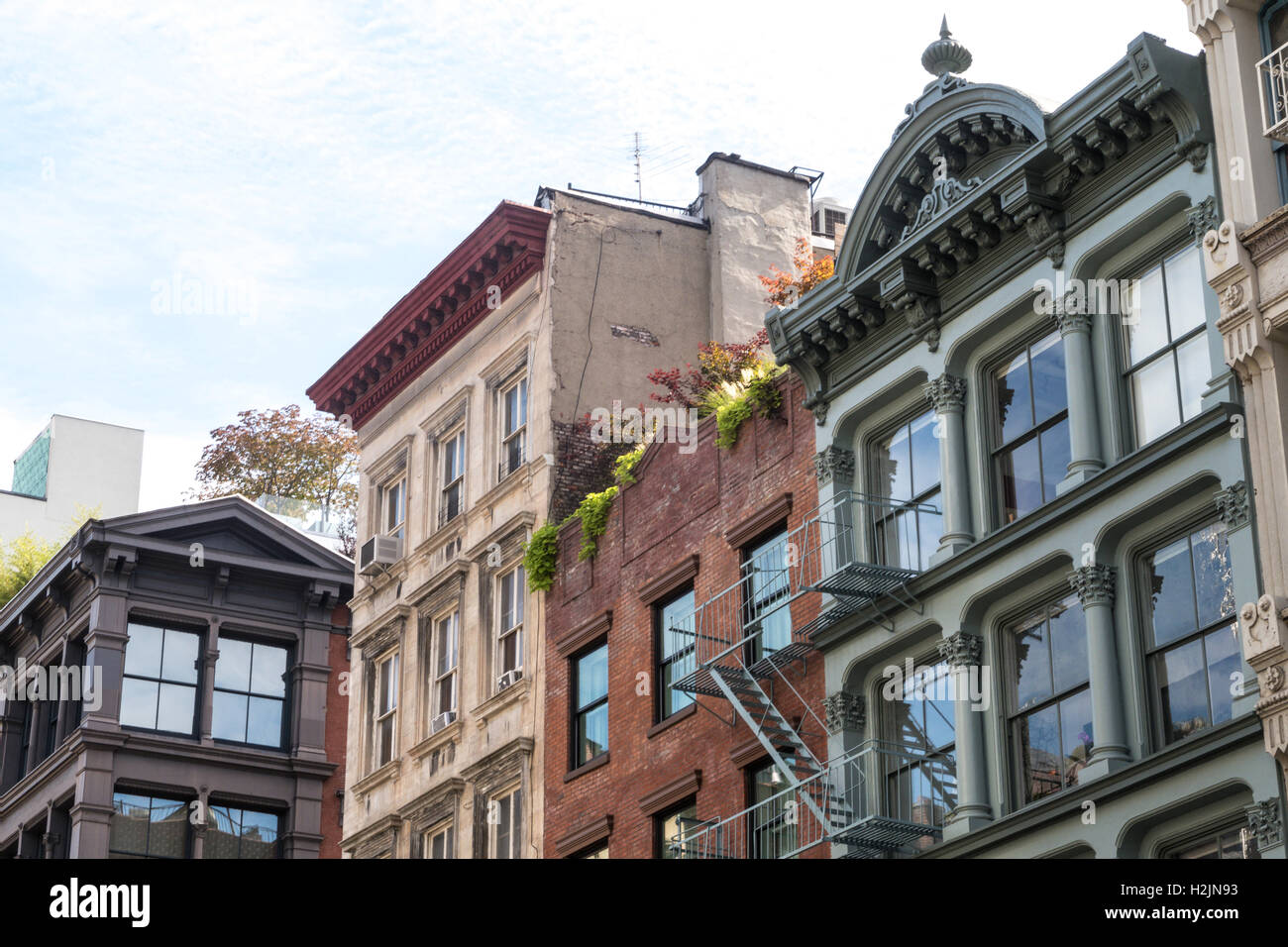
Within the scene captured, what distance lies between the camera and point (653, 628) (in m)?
31.2

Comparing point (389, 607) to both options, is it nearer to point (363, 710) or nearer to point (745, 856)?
point (363, 710)

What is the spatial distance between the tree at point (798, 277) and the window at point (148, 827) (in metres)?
17.0

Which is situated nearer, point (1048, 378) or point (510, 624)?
point (1048, 378)

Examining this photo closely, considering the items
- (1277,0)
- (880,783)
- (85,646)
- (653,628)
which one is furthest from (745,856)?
(85,646)

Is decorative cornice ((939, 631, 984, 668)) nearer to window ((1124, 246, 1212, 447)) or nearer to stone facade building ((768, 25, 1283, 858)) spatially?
stone facade building ((768, 25, 1283, 858))

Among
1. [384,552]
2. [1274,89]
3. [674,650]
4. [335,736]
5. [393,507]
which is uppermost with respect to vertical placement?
[393,507]

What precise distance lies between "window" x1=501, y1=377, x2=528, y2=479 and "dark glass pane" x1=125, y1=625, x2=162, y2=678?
12.6 m

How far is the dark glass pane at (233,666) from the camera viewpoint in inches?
1807

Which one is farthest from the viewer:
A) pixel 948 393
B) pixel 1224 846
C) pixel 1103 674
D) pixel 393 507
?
pixel 393 507

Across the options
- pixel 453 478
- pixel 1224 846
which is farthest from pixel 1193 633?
pixel 453 478

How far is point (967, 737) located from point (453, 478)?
16.3 m

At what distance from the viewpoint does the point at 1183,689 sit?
21.5 meters

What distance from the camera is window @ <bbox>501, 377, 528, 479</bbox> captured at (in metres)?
36.0

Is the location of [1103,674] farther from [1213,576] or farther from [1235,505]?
[1235,505]
